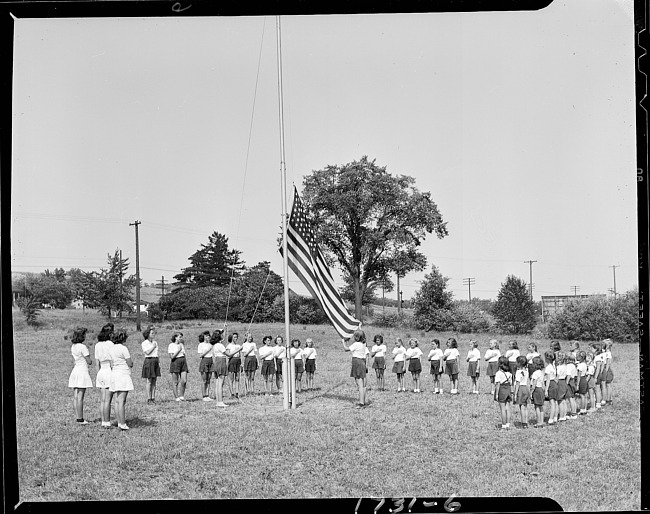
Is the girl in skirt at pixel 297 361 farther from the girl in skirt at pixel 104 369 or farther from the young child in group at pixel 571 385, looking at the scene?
the young child in group at pixel 571 385

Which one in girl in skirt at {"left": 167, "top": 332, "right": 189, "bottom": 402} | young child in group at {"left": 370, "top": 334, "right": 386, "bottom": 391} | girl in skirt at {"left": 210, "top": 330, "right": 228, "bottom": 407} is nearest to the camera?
girl in skirt at {"left": 167, "top": 332, "right": 189, "bottom": 402}

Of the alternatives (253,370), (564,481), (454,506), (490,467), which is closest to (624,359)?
(564,481)

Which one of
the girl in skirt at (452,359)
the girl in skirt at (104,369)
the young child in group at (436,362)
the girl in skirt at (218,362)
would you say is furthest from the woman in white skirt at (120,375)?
the girl in skirt at (452,359)

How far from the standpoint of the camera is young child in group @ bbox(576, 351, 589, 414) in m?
4.49

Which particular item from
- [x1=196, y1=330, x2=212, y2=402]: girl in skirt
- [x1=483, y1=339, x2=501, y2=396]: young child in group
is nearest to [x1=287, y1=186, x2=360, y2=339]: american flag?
[x1=196, y1=330, x2=212, y2=402]: girl in skirt

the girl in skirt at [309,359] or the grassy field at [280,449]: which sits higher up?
the girl in skirt at [309,359]

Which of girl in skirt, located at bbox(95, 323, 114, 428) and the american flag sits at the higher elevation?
the american flag

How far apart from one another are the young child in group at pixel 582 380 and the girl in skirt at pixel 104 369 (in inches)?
146

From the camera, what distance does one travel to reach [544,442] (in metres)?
4.29

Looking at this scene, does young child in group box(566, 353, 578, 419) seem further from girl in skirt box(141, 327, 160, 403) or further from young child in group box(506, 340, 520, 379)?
girl in skirt box(141, 327, 160, 403)

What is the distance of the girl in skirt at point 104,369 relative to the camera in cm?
432

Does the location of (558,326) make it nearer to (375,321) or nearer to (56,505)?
(375,321)

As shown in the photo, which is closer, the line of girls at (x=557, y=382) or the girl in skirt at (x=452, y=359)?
the line of girls at (x=557, y=382)

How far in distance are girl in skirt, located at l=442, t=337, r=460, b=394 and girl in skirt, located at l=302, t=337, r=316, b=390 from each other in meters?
1.19
